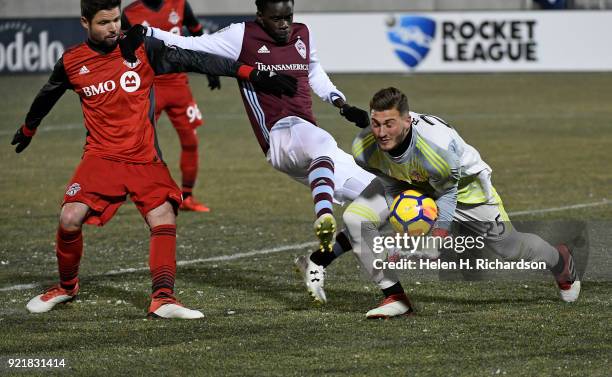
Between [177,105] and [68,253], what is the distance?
210 inches

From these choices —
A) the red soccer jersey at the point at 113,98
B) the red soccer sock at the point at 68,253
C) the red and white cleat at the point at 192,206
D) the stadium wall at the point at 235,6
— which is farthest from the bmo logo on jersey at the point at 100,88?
the stadium wall at the point at 235,6

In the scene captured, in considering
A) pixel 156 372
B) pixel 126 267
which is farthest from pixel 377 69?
pixel 156 372

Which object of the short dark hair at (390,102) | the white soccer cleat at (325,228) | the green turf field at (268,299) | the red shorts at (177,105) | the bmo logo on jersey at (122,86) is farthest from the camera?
the red shorts at (177,105)

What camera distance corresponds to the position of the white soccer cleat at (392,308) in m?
7.09

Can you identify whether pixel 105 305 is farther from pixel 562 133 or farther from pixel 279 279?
pixel 562 133

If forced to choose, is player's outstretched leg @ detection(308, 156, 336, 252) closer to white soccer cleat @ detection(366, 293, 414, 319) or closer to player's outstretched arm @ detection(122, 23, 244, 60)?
white soccer cleat @ detection(366, 293, 414, 319)

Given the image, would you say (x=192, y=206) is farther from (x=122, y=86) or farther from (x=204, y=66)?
(x=204, y=66)

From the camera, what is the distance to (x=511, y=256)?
7.63 metres

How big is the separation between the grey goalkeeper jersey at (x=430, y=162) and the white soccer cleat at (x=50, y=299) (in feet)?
6.62

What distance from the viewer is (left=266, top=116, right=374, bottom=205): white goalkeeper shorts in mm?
8148

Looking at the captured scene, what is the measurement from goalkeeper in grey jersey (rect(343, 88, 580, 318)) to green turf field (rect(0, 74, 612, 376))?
0.83 ft

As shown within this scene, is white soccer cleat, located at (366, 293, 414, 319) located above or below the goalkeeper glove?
below

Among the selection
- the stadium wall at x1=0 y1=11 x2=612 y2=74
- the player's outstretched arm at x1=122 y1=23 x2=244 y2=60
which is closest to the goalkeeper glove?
the player's outstretched arm at x1=122 y1=23 x2=244 y2=60

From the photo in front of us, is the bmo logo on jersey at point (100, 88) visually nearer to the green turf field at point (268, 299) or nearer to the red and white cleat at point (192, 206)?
the green turf field at point (268, 299)
